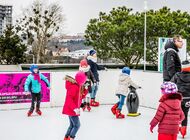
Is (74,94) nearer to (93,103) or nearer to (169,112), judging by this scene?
(169,112)

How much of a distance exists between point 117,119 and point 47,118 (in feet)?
5.29

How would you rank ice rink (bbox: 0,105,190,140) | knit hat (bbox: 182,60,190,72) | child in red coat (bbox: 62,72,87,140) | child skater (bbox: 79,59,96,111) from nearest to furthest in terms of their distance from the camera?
1. child in red coat (bbox: 62,72,87,140)
2. knit hat (bbox: 182,60,190,72)
3. ice rink (bbox: 0,105,190,140)
4. child skater (bbox: 79,59,96,111)

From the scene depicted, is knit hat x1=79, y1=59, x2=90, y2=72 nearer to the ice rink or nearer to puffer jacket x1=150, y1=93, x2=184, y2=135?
the ice rink

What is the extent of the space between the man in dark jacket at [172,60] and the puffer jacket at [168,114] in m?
1.63

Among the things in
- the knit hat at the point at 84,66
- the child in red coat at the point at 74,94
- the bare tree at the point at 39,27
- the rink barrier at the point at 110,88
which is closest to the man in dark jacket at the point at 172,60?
the child in red coat at the point at 74,94

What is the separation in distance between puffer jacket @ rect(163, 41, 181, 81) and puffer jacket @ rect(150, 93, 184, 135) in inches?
64.2

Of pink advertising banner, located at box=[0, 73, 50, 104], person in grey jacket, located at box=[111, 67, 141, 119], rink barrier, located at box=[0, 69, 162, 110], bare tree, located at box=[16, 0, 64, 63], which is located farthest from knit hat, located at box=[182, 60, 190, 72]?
bare tree, located at box=[16, 0, 64, 63]

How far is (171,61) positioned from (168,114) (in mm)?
1799

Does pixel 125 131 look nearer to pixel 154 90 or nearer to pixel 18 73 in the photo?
pixel 154 90

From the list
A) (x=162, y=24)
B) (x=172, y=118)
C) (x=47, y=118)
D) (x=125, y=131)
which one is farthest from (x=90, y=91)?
(x=162, y=24)

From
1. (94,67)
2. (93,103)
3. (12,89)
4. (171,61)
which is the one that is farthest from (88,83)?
(171,61)

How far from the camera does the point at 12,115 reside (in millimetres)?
9891

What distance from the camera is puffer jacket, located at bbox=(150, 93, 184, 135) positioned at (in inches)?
201

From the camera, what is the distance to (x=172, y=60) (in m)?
6.75
